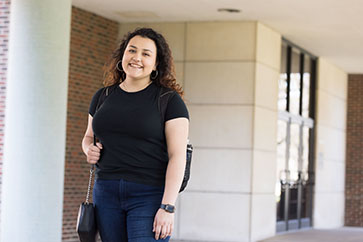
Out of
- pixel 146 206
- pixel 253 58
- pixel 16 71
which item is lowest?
pixel 146 206

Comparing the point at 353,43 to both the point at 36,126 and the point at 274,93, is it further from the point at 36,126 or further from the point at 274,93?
the point at 36,126

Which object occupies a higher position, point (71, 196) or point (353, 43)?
point (353, 43)

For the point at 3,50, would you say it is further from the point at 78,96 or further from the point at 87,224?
the point at 87,224

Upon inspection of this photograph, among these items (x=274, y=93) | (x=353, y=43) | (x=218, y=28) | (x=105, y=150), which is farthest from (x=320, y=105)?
(x=105, y=150)

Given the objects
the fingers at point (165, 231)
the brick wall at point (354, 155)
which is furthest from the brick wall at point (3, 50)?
the brick wall at point (354, 155)

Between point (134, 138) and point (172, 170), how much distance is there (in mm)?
198

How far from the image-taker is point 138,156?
289 centimetres

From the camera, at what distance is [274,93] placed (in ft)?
41.3

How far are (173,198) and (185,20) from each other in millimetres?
9352

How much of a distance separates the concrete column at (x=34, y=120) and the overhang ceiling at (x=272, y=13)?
354 cm

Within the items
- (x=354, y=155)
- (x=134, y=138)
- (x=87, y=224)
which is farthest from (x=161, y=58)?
(x=354, y=155)

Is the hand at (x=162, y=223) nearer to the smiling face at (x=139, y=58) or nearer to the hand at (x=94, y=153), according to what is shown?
the hand at (x=94, y=153)

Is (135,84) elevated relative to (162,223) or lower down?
elevated

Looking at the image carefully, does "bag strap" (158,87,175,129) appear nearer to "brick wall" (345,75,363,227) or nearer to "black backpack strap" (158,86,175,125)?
"black backpack strap" (158,86,175,125)
